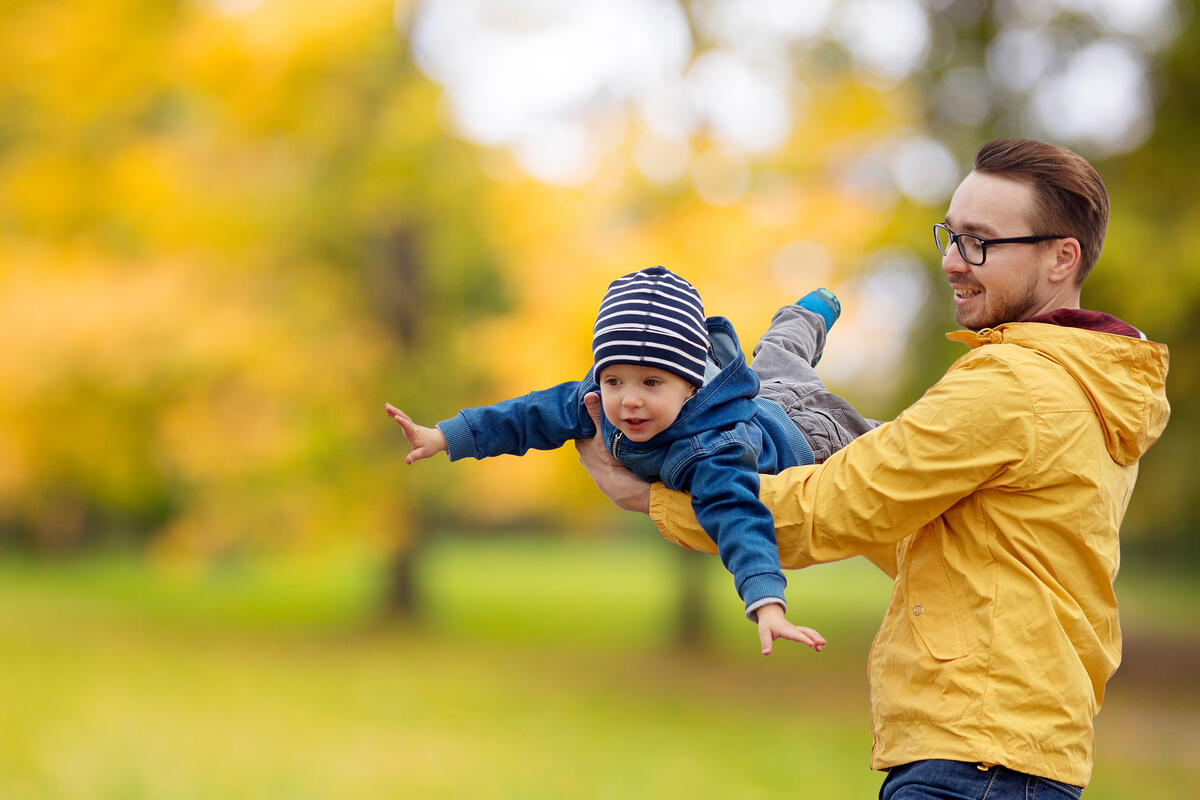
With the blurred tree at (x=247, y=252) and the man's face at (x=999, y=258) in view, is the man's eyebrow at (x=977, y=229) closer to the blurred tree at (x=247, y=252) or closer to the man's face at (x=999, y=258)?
the man's face at (x=999, y=258)

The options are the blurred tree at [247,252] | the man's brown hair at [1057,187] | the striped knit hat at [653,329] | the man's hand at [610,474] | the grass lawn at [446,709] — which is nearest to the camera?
the man's brown hair at [1057,187]

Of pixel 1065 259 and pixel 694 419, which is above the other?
pixel 1065 259

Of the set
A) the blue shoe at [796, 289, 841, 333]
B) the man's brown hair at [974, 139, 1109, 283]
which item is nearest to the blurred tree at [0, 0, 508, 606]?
the blue shoe at [796, 289, 841, 333]

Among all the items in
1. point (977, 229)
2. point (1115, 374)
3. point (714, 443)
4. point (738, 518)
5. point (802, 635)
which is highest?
point (977, 229)

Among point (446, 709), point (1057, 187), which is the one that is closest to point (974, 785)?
point (1057, 187)

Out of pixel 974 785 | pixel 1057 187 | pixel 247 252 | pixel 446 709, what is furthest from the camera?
pixel 247 252

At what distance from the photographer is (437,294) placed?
1262 centimetres

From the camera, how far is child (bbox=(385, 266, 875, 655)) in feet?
6.34

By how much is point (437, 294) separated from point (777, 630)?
36.5ft

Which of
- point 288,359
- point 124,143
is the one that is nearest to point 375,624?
point 288,359

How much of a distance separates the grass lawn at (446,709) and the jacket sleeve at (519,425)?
252 inches

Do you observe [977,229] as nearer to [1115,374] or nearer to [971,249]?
[971,249]

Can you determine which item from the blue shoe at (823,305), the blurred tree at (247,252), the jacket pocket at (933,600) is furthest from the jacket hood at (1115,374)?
the blurred tree at (247,252)

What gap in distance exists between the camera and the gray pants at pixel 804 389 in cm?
227
